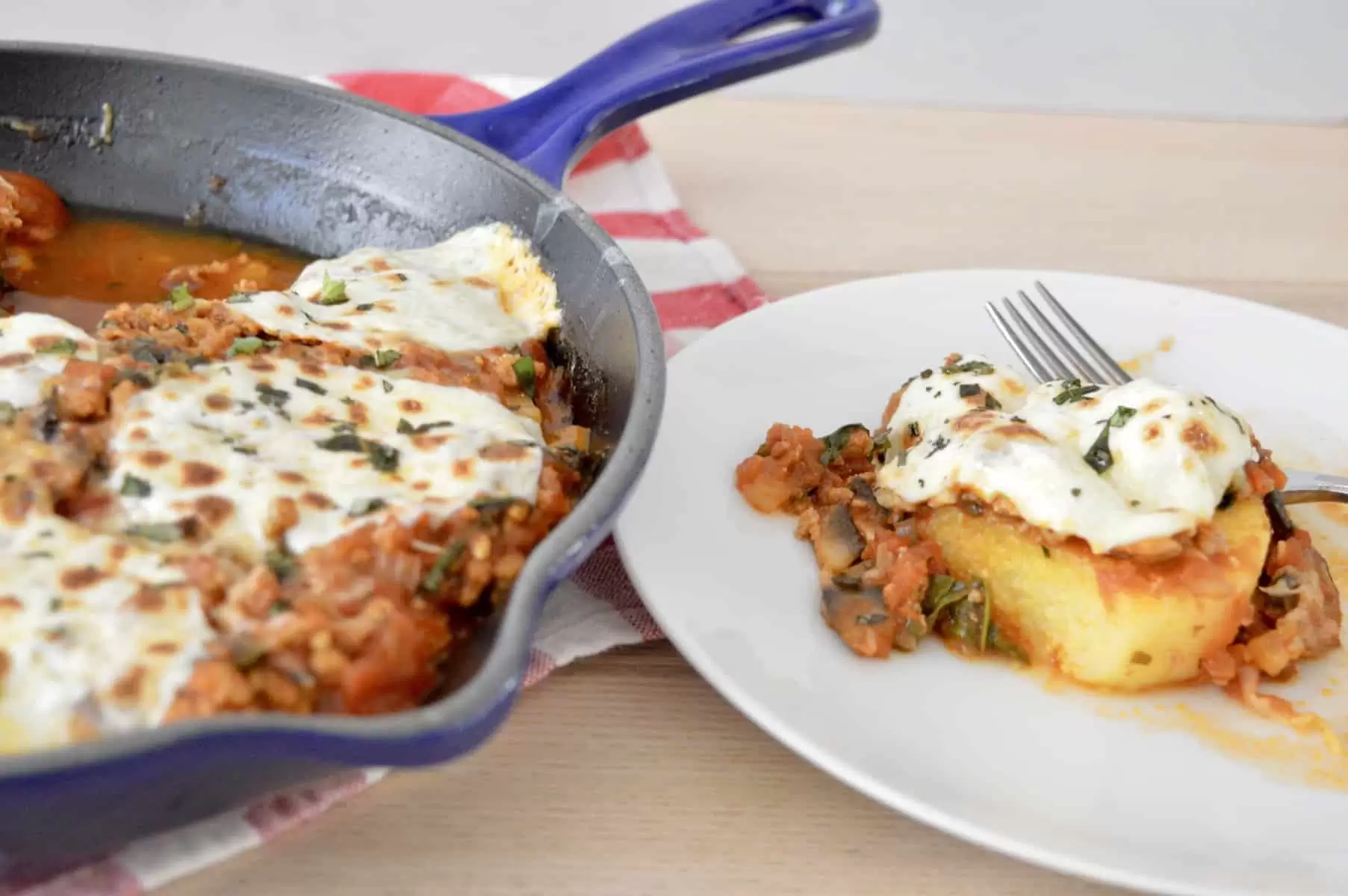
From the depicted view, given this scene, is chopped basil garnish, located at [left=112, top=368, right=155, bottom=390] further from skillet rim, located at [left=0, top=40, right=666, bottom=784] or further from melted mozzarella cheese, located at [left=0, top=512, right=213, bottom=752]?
skillet rim, located at [left=0, top=40, right=666, bottom=784]

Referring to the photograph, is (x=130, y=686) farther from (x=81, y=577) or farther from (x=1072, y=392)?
(x=1072, y=392)

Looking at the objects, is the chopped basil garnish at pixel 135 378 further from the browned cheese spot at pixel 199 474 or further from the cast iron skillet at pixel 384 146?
the cast iron skillet at pixel 384 146

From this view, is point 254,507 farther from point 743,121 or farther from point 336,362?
point 743,121

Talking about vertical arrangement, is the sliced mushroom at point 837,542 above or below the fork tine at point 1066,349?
below

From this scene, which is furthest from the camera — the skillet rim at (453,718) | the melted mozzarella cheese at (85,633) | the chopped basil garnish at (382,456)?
the chopped basil garnish at (382,456)

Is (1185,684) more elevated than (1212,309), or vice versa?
(1212,309)

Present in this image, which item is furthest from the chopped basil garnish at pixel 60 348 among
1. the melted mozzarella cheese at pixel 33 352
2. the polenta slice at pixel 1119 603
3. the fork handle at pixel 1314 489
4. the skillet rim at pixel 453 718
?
the fork handle at pixel 1314 489

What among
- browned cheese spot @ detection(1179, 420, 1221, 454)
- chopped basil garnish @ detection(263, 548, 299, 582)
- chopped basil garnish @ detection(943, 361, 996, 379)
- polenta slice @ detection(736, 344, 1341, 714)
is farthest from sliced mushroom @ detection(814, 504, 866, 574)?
chopped basil garnish @ detection(263, 548, 299, 582)

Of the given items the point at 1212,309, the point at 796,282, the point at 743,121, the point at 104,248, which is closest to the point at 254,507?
the point at 104,248
